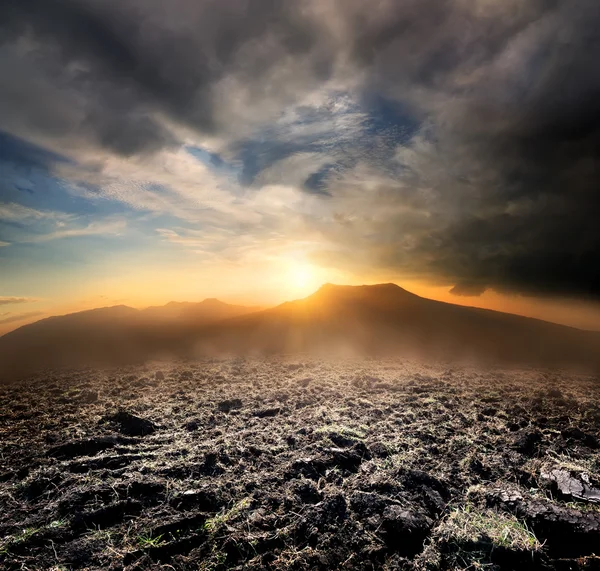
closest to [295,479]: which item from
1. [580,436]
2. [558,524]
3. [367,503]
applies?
[367,503]

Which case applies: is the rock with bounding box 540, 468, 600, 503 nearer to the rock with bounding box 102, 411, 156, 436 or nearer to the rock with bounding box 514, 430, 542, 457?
the rock with bounding box 514, 430, 542, 457

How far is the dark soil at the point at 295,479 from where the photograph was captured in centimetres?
435

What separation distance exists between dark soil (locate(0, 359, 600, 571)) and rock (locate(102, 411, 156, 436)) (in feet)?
0.18

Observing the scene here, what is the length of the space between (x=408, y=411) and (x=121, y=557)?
24.6 ft

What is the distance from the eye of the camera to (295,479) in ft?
19.7

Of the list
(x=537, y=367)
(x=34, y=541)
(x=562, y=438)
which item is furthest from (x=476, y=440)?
(x=537, y=367)

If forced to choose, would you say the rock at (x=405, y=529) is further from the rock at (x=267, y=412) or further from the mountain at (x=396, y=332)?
the mountain at (x=396, y=332)

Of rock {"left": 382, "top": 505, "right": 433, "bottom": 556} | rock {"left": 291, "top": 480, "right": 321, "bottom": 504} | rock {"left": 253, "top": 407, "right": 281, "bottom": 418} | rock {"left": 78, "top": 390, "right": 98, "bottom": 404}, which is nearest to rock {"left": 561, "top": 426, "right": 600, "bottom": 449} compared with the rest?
rock {"left": 382, "top": 505, "right": 433, "bottom": 556}

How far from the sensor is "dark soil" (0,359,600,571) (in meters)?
4.35

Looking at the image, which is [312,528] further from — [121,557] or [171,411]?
[171,411]

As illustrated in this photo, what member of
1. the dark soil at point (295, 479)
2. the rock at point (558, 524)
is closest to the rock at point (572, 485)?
the dark soil at point (295, 479)

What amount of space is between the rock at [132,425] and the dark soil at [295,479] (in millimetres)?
56

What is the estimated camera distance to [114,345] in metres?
27.8

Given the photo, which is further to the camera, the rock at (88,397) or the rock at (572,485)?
the rock at (88,397)
